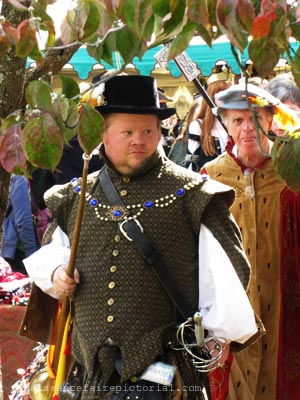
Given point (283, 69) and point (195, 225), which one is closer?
point (195, 225)

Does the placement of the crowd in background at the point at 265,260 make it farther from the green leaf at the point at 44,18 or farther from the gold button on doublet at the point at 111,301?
the green leaf at the point at 44,18

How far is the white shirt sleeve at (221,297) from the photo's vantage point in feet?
15.2

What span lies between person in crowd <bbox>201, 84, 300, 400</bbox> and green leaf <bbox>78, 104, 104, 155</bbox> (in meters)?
3.00

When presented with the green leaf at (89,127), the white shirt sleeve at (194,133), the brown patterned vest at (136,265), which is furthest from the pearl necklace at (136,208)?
the white shirt sleeve at (194,133)

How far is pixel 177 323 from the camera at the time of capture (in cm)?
477

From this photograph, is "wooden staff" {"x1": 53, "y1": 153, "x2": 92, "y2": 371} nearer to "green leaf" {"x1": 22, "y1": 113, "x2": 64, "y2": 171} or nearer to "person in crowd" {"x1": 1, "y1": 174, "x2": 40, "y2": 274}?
"green leaf" {"x1": 22, "y1": 113, "x2": 64, "y2": 171}

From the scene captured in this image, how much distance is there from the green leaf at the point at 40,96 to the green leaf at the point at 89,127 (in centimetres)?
10

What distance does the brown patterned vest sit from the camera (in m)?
4.72

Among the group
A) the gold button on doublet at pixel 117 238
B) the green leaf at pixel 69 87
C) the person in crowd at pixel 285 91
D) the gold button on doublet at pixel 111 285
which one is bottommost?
the gold button on doublet at pixel 111 285

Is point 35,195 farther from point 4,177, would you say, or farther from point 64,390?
point 4,177

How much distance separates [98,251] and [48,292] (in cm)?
34

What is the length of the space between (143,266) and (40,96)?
191 centimetres

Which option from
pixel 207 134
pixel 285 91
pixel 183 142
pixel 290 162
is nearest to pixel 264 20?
pixel 290 162

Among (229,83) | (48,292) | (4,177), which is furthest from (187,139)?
(4,177)
